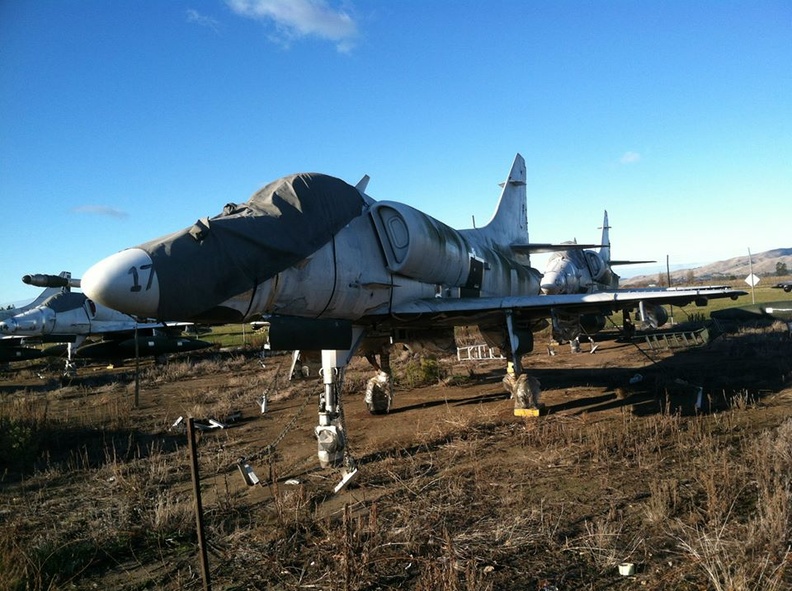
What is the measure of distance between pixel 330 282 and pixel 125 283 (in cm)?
285

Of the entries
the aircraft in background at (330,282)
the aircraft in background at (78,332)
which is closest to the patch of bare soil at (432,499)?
the aircraft in background at (330,282)

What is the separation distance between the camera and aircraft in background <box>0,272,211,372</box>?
86.2 ft

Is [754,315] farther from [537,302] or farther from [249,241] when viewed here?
[249,241]

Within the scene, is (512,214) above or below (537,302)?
above

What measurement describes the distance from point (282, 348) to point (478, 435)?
3932 millimetres

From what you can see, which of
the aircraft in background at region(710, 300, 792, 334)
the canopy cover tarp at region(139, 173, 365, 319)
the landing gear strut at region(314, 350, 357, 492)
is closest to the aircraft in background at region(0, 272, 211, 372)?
the landing gear strut at region(314, 350, 357, 492)

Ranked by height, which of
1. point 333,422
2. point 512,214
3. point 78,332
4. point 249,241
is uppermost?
point 512,214

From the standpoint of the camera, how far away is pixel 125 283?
17.5 ft

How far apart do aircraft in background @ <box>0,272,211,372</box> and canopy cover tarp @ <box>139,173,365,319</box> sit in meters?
22.4

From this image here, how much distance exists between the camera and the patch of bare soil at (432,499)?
4.09 metres

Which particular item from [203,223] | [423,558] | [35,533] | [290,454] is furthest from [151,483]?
[423,558]

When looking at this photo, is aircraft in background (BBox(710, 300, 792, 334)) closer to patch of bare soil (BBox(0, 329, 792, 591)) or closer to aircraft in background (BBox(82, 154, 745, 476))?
patch of bare soil (BBox(0, 329, 792, 591))

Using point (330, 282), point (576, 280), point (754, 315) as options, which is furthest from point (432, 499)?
point (754, 315)

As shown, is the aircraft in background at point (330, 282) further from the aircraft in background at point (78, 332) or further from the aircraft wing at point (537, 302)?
the aircraft in background at point (78, 332)
